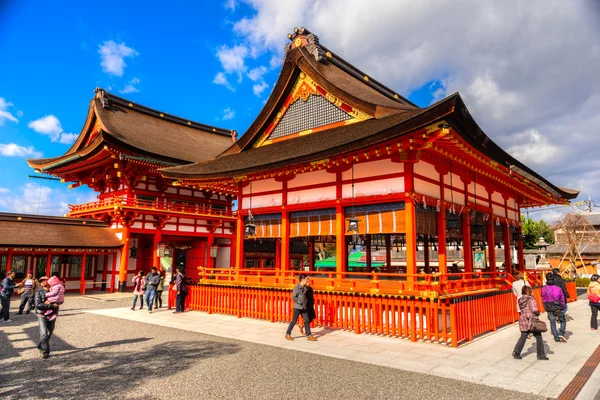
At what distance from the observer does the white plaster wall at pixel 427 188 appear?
12.2m

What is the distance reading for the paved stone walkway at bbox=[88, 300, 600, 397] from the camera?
→ 6930mm

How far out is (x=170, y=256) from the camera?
33625mm

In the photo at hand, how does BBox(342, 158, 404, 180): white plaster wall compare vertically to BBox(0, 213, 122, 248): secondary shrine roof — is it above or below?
above

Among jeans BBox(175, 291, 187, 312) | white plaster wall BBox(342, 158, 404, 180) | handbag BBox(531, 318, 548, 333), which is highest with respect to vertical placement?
white plaster wall BBox(342, 158, 404, 180)

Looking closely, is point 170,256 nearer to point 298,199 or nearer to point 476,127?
point 298,199

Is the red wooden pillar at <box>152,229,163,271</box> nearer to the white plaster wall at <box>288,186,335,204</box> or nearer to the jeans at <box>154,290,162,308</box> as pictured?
the jeans at <box>154,290,162,308</box>

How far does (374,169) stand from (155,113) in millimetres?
28364

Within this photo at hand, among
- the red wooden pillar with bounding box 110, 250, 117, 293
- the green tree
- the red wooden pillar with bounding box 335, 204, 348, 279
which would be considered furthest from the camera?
the green tree

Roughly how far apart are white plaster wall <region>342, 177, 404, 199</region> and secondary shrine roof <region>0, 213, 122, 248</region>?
18.4m

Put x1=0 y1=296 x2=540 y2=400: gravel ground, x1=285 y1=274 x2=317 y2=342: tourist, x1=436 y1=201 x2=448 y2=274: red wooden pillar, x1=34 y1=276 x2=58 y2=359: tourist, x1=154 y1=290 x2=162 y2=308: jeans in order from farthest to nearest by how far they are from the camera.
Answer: x1=154 y1=290 x2=162 y2=308: jeans → x1=436 y1=201 x2=448 y2=274: red wooden pillar → x1=285 y1=274 x2=317 y2=342: tourist → x1=34 y1=276 x2=58 y2=359: tourist → x1=0 y1=296 x2=540 y2=400: gravel ground

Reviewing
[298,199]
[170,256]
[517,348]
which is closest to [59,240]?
[170,256]

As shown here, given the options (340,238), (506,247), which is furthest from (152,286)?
(506,247)

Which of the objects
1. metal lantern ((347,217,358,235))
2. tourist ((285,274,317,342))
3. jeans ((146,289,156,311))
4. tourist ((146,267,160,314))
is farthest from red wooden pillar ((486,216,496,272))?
jeans ((146,289,156,311))

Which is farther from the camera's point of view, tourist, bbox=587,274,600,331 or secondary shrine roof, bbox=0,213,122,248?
secondary shrine roof, bbox=0,213,122,248
